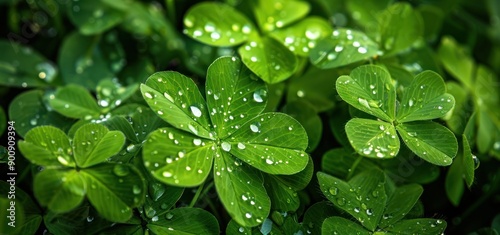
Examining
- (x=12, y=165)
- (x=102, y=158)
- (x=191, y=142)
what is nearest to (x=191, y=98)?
(x=191, y=142)

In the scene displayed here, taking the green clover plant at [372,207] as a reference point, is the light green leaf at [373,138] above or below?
above

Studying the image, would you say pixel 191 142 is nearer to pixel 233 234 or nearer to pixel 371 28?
pixel 233 234

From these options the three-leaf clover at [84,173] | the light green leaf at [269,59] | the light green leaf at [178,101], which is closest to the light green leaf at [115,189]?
the three-leaf clover at [84,173]

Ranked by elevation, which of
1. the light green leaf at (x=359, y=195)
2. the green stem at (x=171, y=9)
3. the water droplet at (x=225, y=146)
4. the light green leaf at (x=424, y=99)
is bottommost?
the light green leaf at (x=359, y=195)

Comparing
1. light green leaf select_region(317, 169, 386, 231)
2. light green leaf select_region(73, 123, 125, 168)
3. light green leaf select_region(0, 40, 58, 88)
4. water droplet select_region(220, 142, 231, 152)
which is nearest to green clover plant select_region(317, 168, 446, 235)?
light green leaf select_region(317, 169, 386, 231)

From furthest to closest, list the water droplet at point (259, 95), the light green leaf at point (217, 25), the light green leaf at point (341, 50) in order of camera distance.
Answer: the light green leaf at point (217, 25)
the light green leaf at point (341, 50)
the water droplet at point (259, 95)

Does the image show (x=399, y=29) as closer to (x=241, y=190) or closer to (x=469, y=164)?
(x=469, y=164)

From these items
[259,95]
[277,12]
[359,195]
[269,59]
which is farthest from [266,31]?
[359,195]

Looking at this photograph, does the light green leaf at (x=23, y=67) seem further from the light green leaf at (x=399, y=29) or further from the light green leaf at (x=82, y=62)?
the light green leaf at (x=399, y=29)
